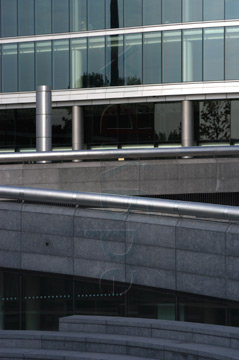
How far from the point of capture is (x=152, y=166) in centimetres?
1734

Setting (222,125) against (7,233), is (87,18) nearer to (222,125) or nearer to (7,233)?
(222,125)

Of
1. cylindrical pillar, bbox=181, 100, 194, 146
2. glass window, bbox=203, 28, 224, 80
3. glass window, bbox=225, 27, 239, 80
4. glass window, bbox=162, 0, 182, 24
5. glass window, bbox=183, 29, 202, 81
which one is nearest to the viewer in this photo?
glass window, bbox=225, 27, 239, 80

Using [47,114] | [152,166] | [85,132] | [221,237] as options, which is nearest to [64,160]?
[152,166]

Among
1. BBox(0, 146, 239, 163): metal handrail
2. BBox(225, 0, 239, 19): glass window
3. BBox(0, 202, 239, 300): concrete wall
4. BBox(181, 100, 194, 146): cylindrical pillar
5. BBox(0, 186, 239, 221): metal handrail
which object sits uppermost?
BBox(225, 0, 239, 19): glass window

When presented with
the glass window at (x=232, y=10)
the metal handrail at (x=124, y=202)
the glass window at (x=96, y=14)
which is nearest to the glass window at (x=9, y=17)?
the glass window at (x=96, y=14)

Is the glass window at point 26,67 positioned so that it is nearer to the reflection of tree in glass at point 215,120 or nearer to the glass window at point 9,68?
the glass window at point 9,68

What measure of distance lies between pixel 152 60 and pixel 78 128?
6.54 metres

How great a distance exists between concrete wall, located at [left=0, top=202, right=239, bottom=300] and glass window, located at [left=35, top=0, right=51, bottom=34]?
3103 cm

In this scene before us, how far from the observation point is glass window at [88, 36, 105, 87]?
144 ft

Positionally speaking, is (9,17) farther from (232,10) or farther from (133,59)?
(232,10)

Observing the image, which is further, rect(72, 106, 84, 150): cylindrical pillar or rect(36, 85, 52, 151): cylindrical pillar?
rect(72, 106, 84, 150): cylindrical pillar

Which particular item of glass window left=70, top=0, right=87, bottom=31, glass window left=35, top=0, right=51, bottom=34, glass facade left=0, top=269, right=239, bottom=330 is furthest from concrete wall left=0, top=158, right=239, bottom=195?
glass window left=35, top=0, right=51, bottom=34

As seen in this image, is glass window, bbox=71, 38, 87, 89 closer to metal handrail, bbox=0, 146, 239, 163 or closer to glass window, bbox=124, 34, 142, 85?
glass window, bbox=124, 34, 142, 85

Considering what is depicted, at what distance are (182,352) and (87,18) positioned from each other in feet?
114
